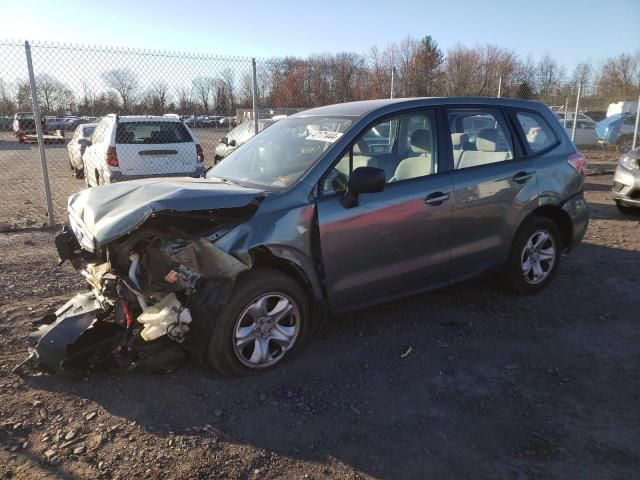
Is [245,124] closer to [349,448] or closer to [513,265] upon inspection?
[513,265]

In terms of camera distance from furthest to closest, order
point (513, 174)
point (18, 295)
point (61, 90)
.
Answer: point (61, 90)
point (18, 295)
point (513, 174)

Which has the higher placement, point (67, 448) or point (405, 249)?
point (405, 249)

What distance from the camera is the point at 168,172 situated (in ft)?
30.7

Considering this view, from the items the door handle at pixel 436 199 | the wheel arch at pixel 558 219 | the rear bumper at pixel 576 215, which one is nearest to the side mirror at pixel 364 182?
the door handle at pixel 436 199

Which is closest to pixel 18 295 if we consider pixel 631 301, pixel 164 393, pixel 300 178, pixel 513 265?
pixel 164 393

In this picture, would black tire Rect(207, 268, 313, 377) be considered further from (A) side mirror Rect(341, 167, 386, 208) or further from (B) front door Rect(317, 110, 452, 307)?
(A) side mirror Rect(341, 167, 386, 208)

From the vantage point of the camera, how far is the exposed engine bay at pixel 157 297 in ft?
10.3

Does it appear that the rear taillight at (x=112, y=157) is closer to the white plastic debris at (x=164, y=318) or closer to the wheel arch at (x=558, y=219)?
the white plastic debris at (x=164, y=318)

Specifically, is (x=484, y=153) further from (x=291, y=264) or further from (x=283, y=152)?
(x=291, y=264)

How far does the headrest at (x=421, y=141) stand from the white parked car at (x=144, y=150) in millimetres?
5652

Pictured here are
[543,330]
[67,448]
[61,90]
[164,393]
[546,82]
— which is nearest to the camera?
[67,448]

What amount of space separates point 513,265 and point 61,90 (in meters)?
8.67

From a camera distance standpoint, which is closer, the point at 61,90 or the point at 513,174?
the point at 513,174

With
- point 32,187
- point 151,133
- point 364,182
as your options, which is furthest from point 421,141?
point 32,187
